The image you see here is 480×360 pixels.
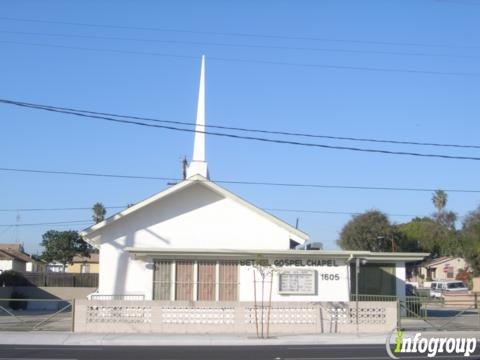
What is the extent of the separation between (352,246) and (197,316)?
198 ft

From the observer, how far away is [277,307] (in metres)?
23.0

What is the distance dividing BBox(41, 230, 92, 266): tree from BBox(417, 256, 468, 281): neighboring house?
44.0 m

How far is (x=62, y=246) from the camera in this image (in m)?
79.9

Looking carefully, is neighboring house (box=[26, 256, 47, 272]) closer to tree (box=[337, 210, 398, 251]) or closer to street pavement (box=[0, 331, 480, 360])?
tree (box=[337, 210, 398, 251])

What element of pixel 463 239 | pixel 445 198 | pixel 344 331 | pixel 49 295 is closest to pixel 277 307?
pixel 344 331

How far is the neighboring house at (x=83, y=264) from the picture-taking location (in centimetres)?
8525

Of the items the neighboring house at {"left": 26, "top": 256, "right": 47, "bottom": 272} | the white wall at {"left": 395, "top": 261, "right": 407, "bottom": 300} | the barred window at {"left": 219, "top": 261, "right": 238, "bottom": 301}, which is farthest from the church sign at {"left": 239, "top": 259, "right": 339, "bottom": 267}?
the neighboring house at {"left": 26, "top": 256, "right": 47, "bottom": 272}

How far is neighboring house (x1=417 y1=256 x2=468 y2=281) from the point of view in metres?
81.5

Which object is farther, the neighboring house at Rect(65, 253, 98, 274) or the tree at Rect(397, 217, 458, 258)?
the tree at Rect(397, 217, 458, 258)

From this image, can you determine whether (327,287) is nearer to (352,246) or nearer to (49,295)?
(49,295)

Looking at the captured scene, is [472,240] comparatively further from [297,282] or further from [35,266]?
[35,266]

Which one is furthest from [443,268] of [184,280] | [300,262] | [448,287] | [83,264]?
[184,280]

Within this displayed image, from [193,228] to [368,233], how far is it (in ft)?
172

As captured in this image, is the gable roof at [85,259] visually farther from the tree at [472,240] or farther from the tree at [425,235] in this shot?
the tree at [472,240]
